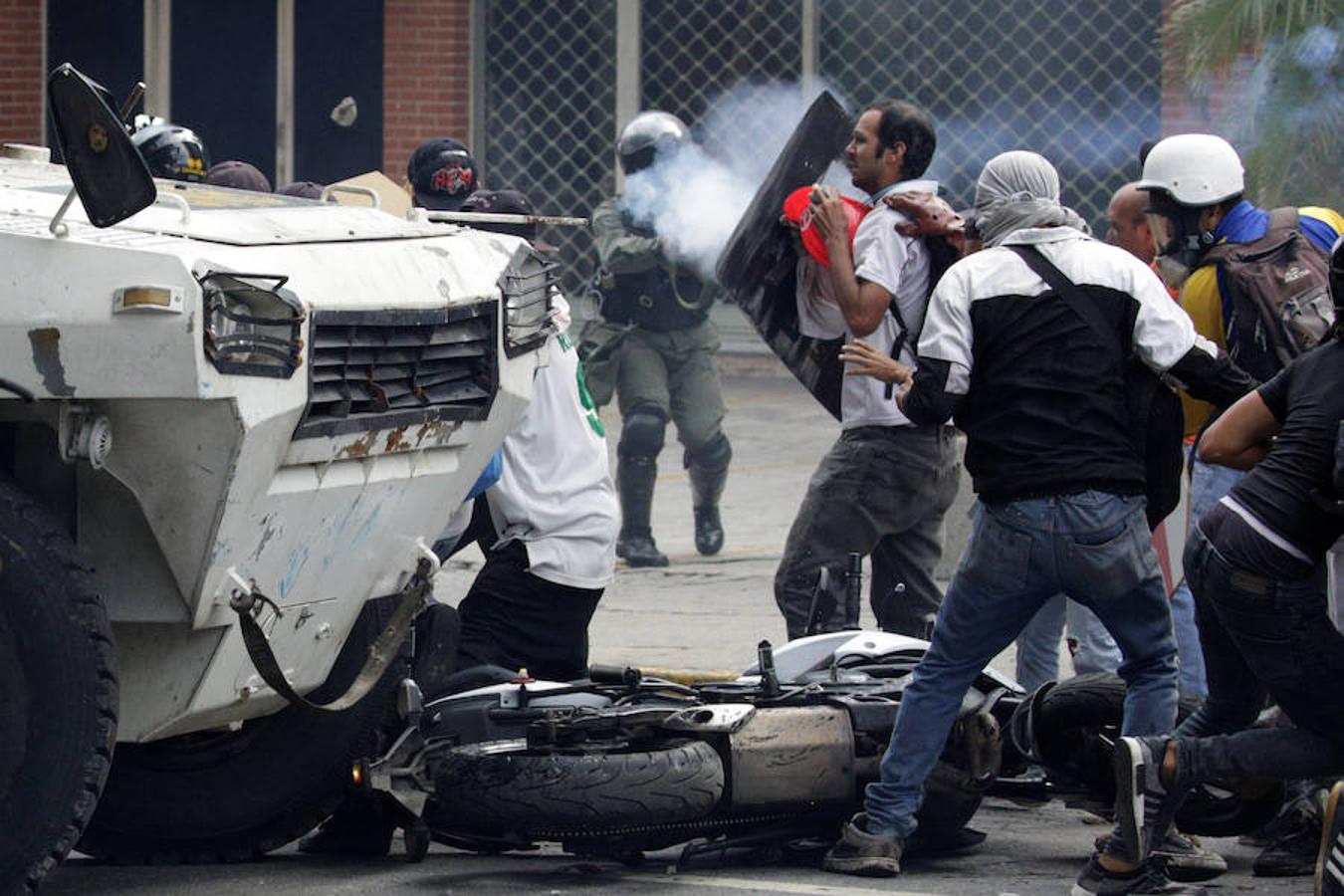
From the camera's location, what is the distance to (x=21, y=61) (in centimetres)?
1762

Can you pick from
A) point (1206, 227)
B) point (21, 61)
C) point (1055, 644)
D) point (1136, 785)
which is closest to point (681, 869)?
point (1136, 785)

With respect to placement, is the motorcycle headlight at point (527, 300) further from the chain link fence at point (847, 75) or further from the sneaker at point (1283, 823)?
the chain link fence at point (847, 75)

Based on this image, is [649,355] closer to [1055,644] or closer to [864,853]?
[1055,644]

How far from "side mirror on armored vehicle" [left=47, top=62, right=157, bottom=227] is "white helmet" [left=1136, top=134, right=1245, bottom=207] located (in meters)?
2.95

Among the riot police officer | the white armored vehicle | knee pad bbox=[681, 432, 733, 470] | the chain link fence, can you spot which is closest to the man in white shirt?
the white armored vehicle

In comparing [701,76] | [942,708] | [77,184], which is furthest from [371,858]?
[701,76]

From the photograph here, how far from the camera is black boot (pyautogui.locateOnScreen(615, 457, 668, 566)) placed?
1110 centimetres

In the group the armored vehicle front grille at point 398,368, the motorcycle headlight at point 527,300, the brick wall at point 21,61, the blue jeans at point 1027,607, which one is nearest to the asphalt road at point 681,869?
the blue jeans at point 1027,607

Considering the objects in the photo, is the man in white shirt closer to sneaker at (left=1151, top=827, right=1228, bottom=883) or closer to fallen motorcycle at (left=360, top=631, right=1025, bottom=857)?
fallen motorcycle at (left=360, top=631, right=1025, bottom=857)

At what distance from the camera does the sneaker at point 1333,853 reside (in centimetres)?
501

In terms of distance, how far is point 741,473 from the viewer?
13.6 metres

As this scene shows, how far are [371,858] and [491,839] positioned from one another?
1.70 feet

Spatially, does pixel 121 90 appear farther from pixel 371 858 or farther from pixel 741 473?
pixel 371 858

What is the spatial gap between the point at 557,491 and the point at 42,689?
1.89 metres
